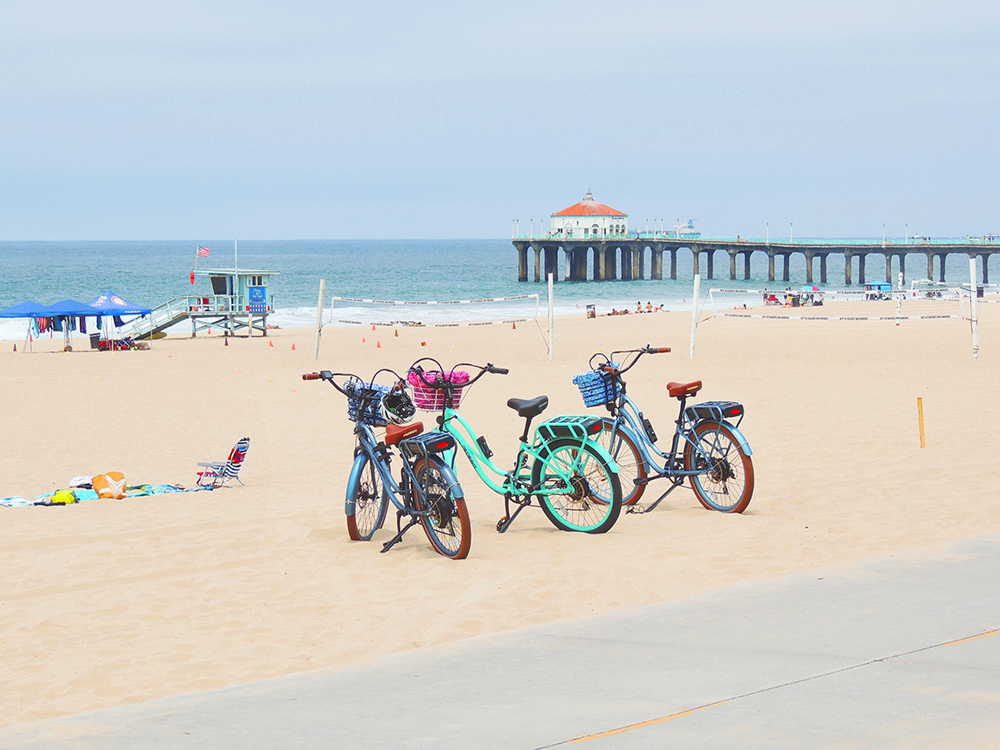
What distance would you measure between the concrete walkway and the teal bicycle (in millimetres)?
1615

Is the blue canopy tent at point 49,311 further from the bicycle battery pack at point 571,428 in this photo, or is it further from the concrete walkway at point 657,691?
the concrete walkway at point 657,691

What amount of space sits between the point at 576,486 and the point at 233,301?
32.5 m

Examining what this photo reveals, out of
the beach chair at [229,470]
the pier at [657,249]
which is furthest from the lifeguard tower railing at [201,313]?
the pier at [657,249]

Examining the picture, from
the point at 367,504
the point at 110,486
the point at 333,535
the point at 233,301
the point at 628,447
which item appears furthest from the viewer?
the point at 233,301

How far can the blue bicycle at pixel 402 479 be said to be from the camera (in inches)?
256

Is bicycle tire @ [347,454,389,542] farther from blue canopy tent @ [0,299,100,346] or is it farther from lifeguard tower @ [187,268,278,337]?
lifeguard tower @ [187,268,278,337]

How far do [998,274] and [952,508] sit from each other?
434ft

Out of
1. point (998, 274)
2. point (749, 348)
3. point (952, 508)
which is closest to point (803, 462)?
point (952, 508)

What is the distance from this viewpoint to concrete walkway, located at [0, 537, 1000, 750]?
3748 millimetres

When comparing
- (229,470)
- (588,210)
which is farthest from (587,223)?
(229,470)

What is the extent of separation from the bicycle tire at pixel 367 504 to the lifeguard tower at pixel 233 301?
30226mm

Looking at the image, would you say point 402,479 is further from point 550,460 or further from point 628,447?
point 628,447

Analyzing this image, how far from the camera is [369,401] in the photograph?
23.1 feet

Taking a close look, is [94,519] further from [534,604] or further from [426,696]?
[426,696]
